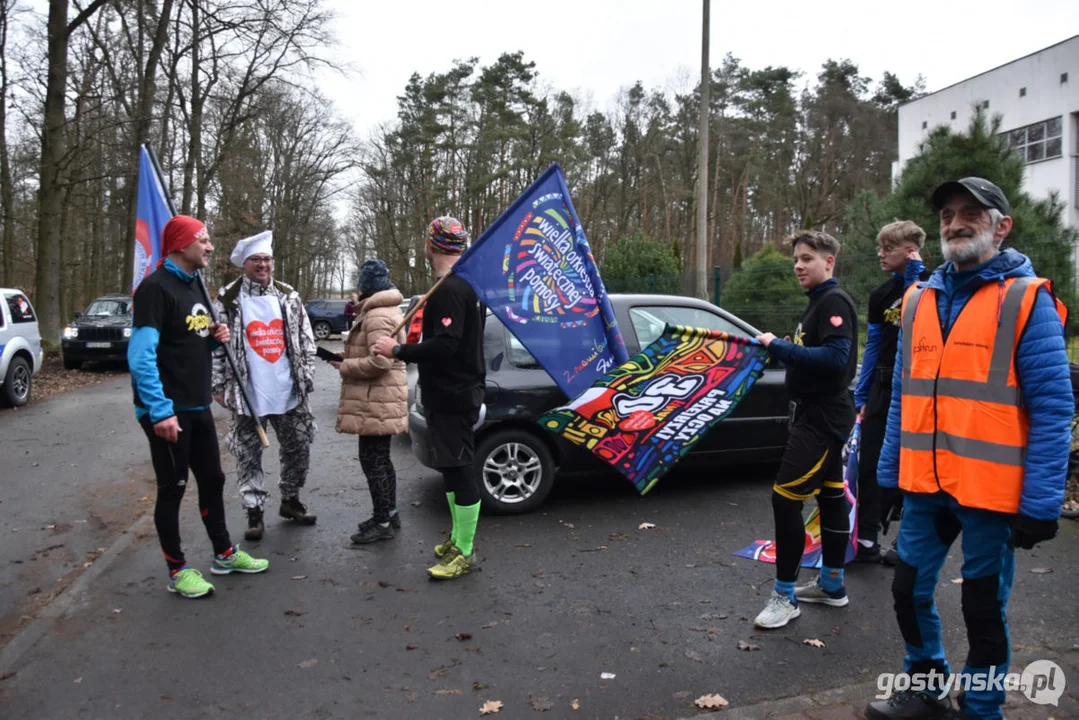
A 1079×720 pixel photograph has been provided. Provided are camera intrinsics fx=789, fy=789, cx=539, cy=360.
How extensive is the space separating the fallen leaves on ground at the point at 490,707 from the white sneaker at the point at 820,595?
1808 millimetres

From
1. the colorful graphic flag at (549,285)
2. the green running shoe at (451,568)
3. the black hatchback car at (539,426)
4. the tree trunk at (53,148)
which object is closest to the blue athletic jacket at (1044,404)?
the colorful graphic flag at (549,285)

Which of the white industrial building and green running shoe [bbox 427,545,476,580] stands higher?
the white industrial building

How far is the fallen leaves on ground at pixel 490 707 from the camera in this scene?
3230 millimetres

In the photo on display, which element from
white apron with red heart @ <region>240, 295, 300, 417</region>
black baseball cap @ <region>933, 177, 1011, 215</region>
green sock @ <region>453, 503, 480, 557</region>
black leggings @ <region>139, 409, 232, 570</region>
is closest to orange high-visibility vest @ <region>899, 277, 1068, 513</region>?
black baseball cap @ <region>933, 177, 1011, 215</region>

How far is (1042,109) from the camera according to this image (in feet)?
104

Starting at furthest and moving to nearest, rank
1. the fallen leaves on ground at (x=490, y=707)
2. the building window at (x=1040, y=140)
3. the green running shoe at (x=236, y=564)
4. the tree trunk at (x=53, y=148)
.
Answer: the building window at (x=1040, y=140)
the tree trunk at (x=53, y=148)
the green running shoe at (x=236, y=564)
the fallen leaves on ground at (x=490, y=707)

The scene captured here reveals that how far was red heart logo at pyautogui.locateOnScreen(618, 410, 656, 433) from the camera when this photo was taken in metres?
4.88

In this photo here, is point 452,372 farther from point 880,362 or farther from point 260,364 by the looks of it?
point 880,362

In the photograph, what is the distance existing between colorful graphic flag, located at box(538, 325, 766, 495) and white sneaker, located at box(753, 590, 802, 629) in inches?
42.0

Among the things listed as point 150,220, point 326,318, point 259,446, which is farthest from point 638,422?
point 326,318

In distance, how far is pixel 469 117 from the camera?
4053 cm

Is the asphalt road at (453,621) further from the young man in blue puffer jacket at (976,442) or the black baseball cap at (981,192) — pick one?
the black baseball cap at (981,192)

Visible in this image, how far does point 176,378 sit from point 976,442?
150 inches

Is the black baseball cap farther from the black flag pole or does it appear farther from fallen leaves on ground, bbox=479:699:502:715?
the black flag pole
